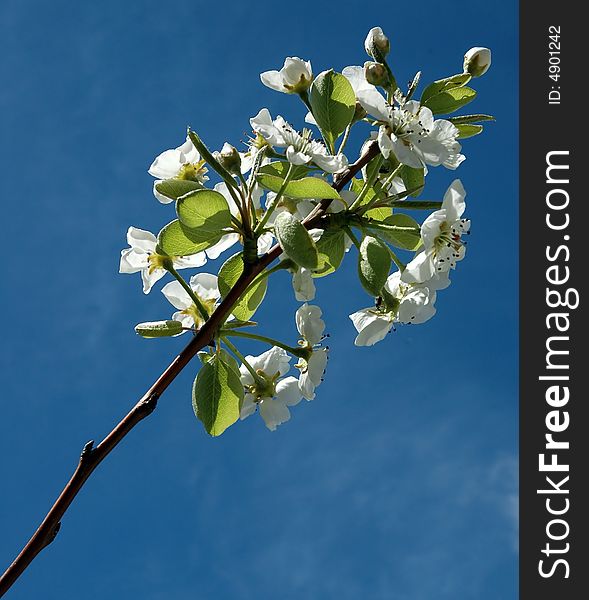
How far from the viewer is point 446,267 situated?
4.66 ft

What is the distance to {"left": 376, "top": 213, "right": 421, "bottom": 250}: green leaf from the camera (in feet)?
4.71

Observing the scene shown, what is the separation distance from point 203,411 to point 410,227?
1.69ft

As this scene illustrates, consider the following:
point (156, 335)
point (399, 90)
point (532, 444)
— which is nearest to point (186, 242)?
point (156, 335)

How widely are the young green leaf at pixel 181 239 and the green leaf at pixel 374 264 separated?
26cm

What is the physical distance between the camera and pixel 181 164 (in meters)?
1.55

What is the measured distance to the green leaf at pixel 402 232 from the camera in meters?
1.44

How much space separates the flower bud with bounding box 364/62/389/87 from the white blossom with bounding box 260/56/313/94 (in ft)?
0.53

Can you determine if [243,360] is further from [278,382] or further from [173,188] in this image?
[173,188]

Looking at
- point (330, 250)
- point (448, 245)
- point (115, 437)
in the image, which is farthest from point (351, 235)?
point (115, 437)

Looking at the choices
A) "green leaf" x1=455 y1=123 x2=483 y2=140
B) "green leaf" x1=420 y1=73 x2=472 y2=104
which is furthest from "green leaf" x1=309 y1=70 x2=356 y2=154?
"green leaf" x1=455 y1=123 x2=483 y2=140

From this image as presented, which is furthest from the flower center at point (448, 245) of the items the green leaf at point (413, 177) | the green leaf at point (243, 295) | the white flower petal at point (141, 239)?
the white flower petal at point (141, 239)

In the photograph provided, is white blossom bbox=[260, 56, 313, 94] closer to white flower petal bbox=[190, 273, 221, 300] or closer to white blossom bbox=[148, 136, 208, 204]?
white blossom bbox=[148, 136, 208, 204]

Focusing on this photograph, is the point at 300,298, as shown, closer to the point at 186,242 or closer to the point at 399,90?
the point at 186,242

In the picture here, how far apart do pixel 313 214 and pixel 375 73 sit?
29 cm
